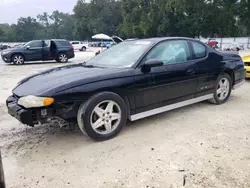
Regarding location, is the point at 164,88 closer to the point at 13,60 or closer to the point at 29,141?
the point at 29,141

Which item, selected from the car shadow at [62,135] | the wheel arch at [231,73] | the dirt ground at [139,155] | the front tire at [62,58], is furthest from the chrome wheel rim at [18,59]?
the wheel arch at [231,73]

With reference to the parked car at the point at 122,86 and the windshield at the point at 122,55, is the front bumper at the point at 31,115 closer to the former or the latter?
the parked car at the point at 122,86

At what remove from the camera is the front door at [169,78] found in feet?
12.1

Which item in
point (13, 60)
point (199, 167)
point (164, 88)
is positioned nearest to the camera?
point (199, 167)

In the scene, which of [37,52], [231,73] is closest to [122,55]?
[231,73]

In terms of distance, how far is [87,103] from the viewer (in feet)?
10.2

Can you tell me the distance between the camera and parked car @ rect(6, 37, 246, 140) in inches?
119

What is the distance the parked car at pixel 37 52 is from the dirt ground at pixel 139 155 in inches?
432

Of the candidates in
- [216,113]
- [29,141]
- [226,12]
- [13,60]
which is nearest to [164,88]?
[216,113]

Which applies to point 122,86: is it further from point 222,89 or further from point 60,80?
point 222,89

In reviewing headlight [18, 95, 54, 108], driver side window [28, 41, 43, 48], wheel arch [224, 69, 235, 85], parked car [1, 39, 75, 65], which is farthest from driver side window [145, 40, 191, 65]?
driver side window [28, 41, 43, 48]

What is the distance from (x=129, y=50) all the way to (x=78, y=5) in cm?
7059

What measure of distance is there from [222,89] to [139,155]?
2.86 meters

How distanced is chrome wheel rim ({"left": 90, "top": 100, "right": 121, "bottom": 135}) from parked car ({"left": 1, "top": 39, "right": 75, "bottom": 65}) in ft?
40.8
